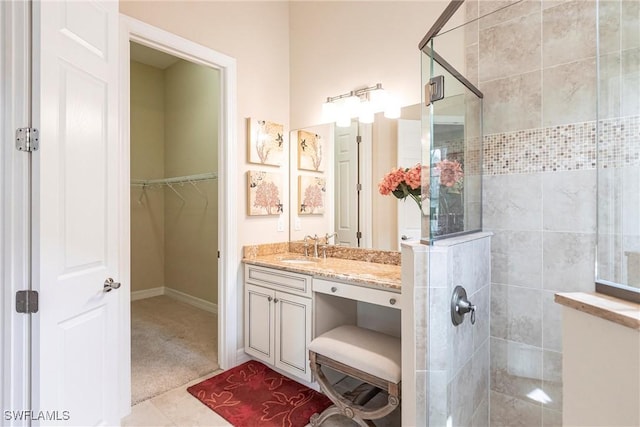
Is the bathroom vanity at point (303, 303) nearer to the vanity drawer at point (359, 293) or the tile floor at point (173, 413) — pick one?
the vanity drawer at point (359, 293)

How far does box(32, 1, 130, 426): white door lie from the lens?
49.7 inches

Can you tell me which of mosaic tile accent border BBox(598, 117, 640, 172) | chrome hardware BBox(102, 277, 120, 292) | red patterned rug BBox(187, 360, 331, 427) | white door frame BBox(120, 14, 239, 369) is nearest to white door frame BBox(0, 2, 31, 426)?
chrome hardware BBox(102, 277, 120, 292)

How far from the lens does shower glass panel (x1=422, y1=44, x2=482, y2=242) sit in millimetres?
1441

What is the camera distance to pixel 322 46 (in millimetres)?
2775

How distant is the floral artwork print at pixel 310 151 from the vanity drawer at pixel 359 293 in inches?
42.9

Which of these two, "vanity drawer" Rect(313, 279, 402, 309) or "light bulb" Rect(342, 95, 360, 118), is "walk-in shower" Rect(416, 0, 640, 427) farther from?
"light bulb" Rect(342, 95, 360, 118)

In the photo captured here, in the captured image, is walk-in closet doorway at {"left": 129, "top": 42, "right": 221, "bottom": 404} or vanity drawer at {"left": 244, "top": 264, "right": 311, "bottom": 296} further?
walk-in closet doorway at {"left": 129, "top": 42, "right": 221, "bottom": 404}

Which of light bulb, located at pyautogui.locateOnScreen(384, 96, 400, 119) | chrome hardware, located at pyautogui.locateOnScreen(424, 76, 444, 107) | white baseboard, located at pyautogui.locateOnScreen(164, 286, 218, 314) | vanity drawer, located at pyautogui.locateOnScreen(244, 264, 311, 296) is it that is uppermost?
light bulb, located at pyautogui.locateOnScreen(384, 96, 400, 119)

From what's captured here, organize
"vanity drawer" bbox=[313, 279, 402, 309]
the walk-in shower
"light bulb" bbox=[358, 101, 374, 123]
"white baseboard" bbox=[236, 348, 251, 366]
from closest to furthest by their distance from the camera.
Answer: the walk-in shower → "vanity drawer" bbox=[313, 279, 402, 309] → "light bulb" bbox=[358, 101, 374, 123] → "white baseboard" bbox=[236, 348, 251, 366]

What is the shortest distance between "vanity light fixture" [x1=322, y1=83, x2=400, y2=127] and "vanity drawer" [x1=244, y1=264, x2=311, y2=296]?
1.28 m

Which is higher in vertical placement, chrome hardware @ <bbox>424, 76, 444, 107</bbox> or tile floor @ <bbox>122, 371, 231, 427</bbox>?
chrome hardware @ <bbox>424, 76, 444, 107</bbox>

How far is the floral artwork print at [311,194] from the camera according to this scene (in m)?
2.78

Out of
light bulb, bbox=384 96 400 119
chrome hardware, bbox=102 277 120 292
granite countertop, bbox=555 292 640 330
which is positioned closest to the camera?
granite countertop, bbox=555 292 640 330

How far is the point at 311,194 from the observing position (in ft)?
9.38
